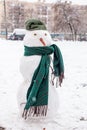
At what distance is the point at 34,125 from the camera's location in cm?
421

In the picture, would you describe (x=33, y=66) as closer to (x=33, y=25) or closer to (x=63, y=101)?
(x=33, y=25)

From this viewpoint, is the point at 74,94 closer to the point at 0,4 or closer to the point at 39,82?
the point at 39,82

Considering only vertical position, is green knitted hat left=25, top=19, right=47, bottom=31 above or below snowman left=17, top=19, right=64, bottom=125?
above

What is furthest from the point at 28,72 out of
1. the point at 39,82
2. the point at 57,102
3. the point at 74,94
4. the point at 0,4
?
the point at 0,4

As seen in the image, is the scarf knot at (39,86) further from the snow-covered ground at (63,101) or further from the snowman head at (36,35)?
the snow-covered ground at (63,101)

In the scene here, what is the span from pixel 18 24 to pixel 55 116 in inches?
1264

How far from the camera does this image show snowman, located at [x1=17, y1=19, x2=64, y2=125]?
4.20 m

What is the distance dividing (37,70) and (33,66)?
0.07m

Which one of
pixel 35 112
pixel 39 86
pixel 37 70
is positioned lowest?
pixel 35 112

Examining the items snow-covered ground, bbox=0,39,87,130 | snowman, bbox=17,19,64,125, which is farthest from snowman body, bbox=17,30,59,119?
snow-covered ground, bbox=0,39,87,130

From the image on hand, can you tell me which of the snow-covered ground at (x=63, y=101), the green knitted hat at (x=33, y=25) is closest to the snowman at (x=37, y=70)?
the green knitted hat at (x=33, y=25)

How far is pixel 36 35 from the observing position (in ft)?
13.8

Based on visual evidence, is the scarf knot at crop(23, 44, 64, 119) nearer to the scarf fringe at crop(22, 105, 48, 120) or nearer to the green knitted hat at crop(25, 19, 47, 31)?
the scarf fringe at crop(22, 105, 48, 120)

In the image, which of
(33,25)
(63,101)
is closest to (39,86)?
(33,25)
